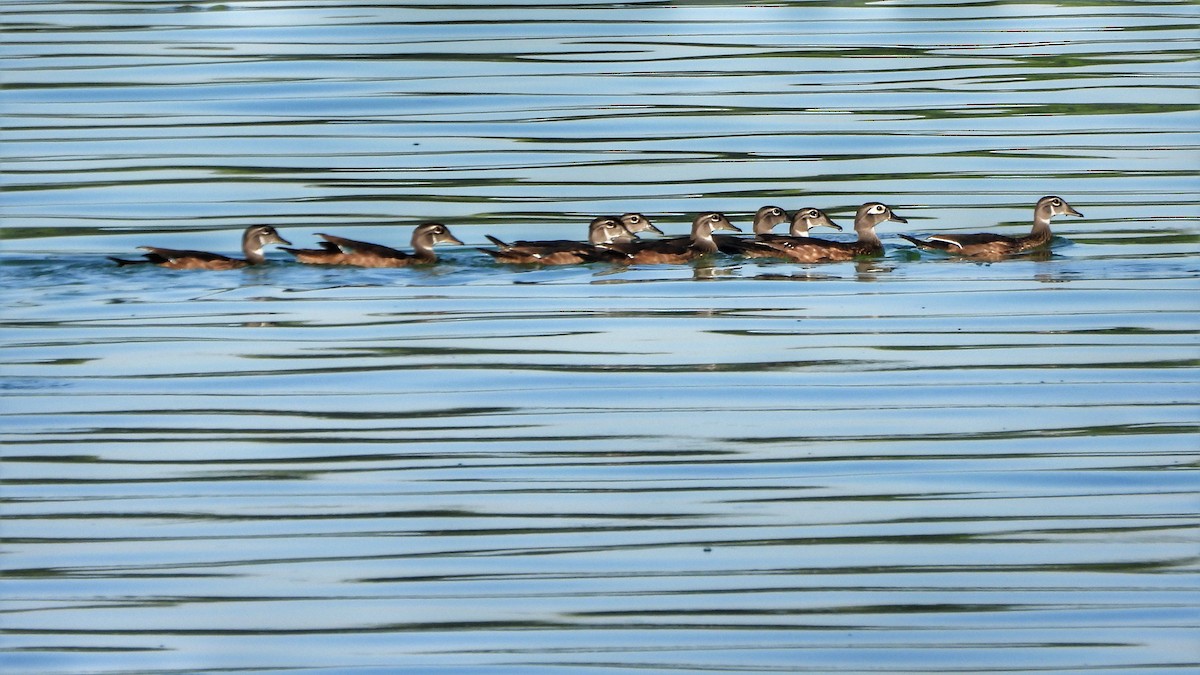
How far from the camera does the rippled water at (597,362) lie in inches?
255

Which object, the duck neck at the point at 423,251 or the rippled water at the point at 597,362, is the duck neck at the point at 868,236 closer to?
the rippled water at the point at 597,362

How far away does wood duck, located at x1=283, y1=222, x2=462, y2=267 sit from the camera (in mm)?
12008

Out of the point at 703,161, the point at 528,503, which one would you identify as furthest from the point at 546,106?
the point at 528,503

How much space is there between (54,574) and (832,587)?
2.43 meters

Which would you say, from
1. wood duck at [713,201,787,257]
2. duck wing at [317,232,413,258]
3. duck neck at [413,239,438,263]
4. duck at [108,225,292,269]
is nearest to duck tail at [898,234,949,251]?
wood duck at [713,201,787,257]

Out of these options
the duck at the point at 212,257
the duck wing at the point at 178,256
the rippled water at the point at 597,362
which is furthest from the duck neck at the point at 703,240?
the duck wing at the point at 178,256

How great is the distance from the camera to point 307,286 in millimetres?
11445

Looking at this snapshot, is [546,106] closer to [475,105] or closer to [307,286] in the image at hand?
[475,105]

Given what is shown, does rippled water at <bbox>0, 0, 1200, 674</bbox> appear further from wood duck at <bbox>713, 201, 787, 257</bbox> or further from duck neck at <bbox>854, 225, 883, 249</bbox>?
wood duck at <bbox>713, 201, 787, 257</bbox>

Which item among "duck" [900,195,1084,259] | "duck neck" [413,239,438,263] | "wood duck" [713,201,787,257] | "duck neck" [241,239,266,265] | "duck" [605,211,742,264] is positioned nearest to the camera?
"duck neck" [241,239,266,265]

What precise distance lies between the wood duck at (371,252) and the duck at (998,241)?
2758 mm

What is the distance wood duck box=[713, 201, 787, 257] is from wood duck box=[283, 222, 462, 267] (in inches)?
67.7

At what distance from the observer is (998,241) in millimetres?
12539

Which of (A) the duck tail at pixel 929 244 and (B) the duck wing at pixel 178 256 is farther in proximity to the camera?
(A) the duck tail at pixel 929 244
